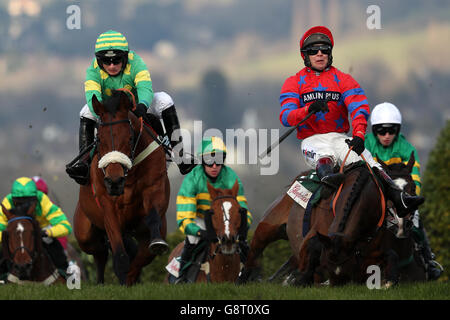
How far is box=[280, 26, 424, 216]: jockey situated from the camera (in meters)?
9.29

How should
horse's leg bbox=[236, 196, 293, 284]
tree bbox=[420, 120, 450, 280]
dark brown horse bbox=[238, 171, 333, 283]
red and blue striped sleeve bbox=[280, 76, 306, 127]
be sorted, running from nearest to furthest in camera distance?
red and blue striped sleeve bbox=[280, 76, 306, 127], dark brown horse bbox=[238, 171, 333, 283], horse's leg bbox=[236, 196, 293, 284], tree bbox=[420, 120, 450, 280]

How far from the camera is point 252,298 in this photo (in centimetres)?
777

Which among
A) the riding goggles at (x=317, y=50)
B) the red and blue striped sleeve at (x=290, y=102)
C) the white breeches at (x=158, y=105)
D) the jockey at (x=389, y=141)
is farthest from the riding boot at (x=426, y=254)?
the white breeches at (x=158, y=105)

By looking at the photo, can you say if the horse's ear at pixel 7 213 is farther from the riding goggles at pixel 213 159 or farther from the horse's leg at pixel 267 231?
the horse's leg at pixel 267 231

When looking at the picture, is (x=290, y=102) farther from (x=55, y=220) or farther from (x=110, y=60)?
(x=55, y=220)

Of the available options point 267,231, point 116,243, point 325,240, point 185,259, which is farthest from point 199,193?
point 325,240

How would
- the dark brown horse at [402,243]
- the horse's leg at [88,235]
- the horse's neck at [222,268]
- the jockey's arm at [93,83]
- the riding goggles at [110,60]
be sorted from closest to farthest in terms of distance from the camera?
the dark brown horse at [402,243] → the jockey's arm at [93,83] → the riding goggles at [110,60] → the horse's leg at [88,235] → the horse's neck at [222,268]

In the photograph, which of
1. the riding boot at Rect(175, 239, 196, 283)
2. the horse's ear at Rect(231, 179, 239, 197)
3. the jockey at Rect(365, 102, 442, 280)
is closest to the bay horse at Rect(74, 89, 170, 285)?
the horse's ear at Rect(231, 179, 239, 197)

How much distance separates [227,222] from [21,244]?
3.37m

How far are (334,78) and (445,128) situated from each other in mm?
7011

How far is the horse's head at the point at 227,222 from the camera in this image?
10586 millimetres

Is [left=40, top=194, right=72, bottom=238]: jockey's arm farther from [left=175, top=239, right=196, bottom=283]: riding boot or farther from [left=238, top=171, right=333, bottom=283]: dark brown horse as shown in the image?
[left=238, top=171, right=333, bottom=283]: dark brown horse

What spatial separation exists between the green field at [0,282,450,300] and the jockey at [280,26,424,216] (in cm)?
139

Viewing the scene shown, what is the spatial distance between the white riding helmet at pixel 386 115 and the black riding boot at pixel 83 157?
4021 millimetres
